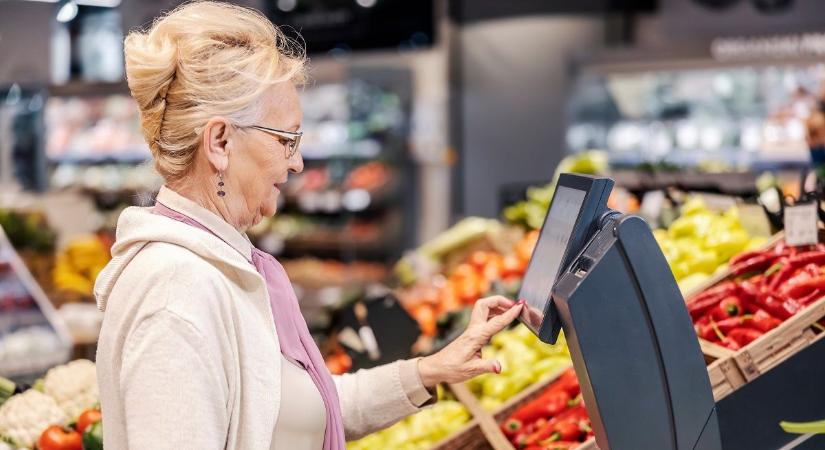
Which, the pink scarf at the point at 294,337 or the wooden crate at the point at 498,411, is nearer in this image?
the pink scarf at the point at 294,337

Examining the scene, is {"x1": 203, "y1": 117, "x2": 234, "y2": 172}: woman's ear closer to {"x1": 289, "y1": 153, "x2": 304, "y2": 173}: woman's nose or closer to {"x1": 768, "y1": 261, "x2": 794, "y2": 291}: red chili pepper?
{"x1": 289, "y1": 153, "x2": 304, "y2": 173}: woman's nose

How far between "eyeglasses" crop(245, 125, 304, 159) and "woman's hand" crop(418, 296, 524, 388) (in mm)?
492

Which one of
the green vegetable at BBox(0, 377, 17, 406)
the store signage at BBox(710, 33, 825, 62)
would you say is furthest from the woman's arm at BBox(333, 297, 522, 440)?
the store signage at BBox(710, 33, 825, 62)

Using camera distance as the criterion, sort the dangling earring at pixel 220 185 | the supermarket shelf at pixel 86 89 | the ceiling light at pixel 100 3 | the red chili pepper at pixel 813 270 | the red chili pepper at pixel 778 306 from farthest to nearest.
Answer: the supermarket shelf at pixel 86 89 → the ceiling light at pixel 100 3 → the red chili pepper at pixel 813 270 → the red chili pepper at pixel 778 306 → the dangling earring at pixel 220 185

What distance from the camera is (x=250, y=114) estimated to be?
5.04ft

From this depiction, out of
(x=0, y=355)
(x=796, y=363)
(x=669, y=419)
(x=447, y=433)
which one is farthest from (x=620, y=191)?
(x=0, y=355)

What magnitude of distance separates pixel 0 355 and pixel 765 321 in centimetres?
415

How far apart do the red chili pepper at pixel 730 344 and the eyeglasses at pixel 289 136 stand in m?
1.14

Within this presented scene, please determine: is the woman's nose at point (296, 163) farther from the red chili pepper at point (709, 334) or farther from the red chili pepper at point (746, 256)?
the red chili pepper at point (746, 256)

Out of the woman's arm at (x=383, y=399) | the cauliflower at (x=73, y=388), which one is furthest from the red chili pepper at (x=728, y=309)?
the cauliflower at (x=73, y=388)

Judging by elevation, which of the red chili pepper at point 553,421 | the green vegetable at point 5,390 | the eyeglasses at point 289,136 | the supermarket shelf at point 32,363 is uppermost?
the eyeglasses at point 289,136

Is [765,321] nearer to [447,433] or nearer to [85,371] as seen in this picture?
[447,433]

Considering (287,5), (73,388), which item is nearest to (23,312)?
(73,388)

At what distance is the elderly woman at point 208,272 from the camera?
1.37 m
